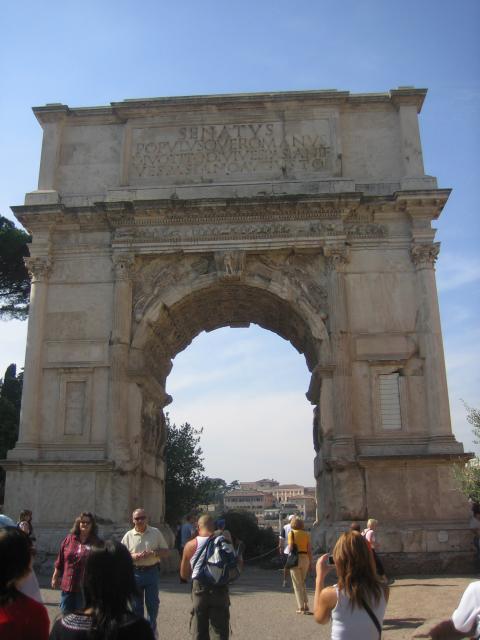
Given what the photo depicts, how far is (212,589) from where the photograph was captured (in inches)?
211

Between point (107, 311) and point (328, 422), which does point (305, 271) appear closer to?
point (328, 422)

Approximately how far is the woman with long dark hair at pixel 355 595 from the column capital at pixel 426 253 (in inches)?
478

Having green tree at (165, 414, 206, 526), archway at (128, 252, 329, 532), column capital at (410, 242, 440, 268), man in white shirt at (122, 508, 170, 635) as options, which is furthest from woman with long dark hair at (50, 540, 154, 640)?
green tree at (165, 414, 206, 526)

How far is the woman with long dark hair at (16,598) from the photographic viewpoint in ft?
8.87

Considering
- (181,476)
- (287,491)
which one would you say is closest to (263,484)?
(287,491)

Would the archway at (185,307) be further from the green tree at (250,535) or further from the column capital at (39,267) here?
the green tree at (250,535)

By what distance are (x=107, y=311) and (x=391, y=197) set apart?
22.5ft

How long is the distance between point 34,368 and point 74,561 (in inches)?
362

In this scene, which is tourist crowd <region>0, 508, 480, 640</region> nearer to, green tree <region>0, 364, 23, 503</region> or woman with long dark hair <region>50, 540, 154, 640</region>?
woman with long dark hair <region>50, 540, 154, 640</region>

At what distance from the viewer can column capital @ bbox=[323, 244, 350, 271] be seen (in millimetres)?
14906

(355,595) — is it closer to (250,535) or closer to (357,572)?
(357,572)

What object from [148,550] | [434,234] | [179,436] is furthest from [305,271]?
[179,436]

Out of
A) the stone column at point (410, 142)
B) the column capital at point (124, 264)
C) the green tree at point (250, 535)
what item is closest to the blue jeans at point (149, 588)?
the column capital at point (124, 264)

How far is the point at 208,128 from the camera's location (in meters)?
16.3
